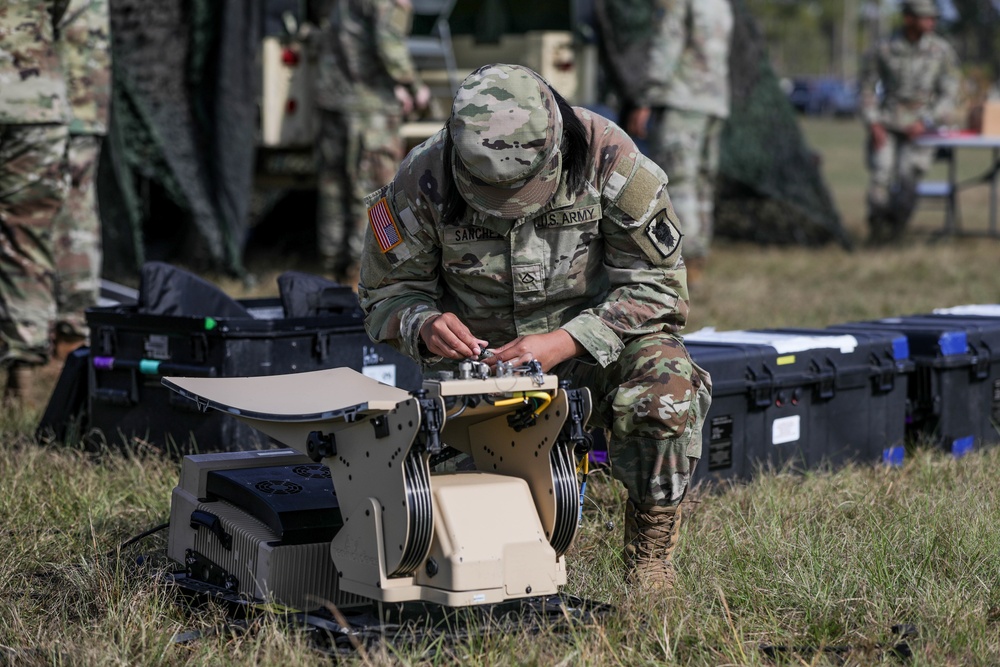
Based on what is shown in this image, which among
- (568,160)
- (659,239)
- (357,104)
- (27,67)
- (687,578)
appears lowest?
(687,578)

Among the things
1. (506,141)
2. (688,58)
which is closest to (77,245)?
(506,141)

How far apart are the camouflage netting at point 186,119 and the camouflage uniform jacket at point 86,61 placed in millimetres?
1917

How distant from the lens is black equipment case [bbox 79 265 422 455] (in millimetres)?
4059

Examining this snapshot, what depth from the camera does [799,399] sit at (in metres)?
4.35

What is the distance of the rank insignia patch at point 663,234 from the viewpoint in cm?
312

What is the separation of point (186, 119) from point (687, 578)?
5.67m

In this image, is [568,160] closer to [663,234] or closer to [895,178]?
[663,234]

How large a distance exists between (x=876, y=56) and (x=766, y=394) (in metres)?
8.45

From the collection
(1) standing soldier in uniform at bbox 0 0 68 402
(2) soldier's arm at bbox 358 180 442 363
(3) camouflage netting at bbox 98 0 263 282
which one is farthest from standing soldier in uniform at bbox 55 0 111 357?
(2) soldier's arm at bbox 358 180 442 363

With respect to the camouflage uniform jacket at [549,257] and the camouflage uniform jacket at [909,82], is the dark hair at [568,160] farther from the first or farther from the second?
the camouflage uniform jacket at [909,82]

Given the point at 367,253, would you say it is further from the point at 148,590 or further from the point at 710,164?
the point at 710,164

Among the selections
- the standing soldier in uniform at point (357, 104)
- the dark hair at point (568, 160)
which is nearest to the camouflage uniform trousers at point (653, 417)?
the dark hair at point (568, 160)

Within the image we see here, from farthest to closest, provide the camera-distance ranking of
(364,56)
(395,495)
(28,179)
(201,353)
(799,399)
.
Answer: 1. (364,56)
2. (28,179)
3. (799,399)
4. (201,353)
5. (395,495)

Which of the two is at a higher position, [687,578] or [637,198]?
[637,198]
